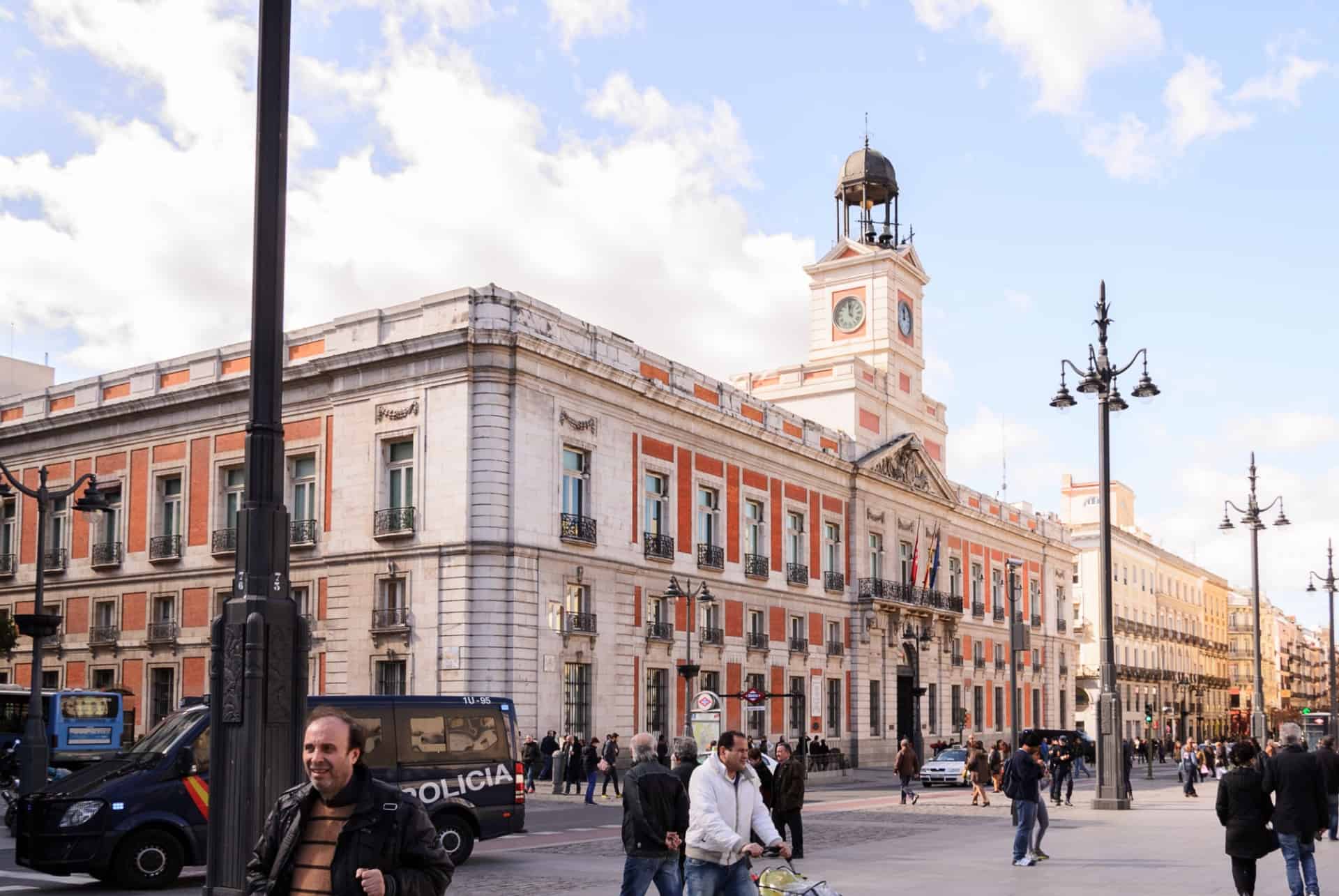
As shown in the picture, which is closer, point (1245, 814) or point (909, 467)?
point (1245, 814)

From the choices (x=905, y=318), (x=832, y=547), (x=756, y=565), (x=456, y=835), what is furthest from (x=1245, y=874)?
(x=905, y=318)

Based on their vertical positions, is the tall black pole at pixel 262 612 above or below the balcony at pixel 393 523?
below

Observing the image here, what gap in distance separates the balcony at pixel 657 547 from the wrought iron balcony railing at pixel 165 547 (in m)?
13.0

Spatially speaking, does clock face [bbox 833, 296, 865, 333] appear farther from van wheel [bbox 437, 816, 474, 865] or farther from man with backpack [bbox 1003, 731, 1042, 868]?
van wheel [bbox 437, 816, 474, 865]

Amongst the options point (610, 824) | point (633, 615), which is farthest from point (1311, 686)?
point (610, 824)

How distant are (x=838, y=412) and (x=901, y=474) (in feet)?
14.0

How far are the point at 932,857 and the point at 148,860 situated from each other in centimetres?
969

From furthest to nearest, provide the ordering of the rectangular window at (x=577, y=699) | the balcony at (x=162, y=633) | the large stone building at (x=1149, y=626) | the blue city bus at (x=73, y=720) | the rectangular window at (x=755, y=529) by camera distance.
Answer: the large stone building at (x=1149, y=626)
the rectangular window at (x=755, y=529)
the balcony at (x=162, y=633)
the rectangular window at (x=577, y=699)
the blue city bus at (x=73, y=720)

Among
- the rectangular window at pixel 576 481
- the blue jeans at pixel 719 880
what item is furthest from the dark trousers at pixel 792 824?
the rectangular window at pixel 576 481

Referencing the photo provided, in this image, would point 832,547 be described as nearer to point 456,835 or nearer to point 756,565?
point 756,565

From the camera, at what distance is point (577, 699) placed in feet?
125

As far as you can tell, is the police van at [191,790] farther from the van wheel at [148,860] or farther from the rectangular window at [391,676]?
the rectangular window at [391,676]

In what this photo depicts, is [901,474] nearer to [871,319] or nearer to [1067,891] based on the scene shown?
[871,319]

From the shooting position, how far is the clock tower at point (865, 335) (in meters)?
55.7
